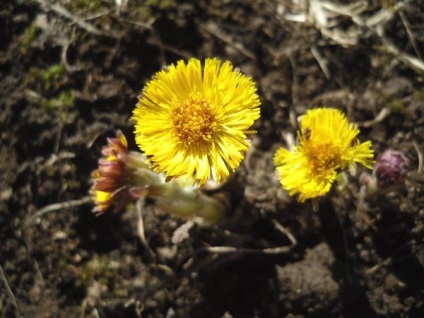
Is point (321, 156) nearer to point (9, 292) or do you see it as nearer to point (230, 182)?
point (230, 182)

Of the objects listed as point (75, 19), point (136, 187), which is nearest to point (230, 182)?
point (136, 187)

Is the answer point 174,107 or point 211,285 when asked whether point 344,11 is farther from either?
point 211,285

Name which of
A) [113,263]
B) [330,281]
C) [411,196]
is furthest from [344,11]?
[113,263]

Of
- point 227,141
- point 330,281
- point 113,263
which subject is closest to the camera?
point 227,141

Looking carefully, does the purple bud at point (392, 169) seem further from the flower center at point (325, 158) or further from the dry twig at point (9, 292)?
the dry twig at point (9, 292)

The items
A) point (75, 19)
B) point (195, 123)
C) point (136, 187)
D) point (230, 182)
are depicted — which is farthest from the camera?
point (75, 19)

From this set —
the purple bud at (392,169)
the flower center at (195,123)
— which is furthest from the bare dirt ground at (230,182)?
the flower center at (195,123)
